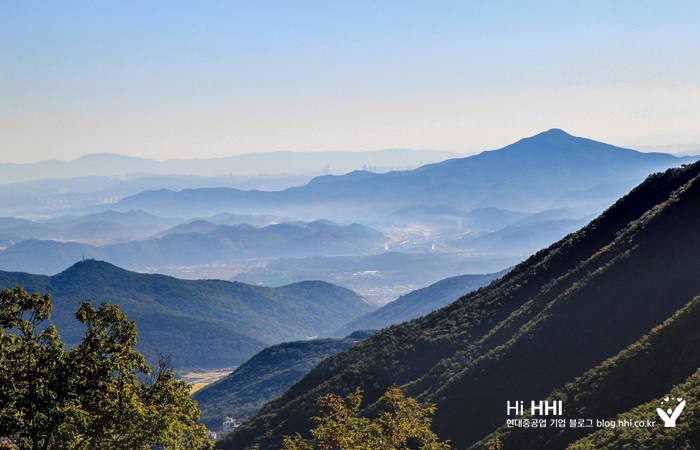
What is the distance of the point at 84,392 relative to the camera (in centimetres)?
2556

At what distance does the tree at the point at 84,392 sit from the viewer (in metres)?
23.8

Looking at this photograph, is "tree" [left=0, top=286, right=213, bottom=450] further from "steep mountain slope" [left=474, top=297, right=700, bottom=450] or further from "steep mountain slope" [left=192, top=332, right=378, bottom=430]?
"steep mountain slope" [left=192, top=332, right=378, bottom=430]

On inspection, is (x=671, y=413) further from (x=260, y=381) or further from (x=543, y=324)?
(x=260, y=381)

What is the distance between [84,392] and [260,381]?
5281 inches

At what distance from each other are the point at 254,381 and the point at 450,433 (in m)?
112

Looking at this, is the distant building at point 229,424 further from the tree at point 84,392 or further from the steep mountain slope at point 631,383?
the tree at point 84,392

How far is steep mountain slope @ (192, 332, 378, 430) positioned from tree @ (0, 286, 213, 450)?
10898 centimetres

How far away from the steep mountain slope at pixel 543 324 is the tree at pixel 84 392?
2815cm

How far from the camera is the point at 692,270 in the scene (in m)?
50.6

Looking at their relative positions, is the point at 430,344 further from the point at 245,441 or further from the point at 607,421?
the point at 607,421

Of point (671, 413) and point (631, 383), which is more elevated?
point (671, 413)

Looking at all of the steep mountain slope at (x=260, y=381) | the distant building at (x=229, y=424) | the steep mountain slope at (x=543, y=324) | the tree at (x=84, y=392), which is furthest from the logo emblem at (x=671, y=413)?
the steep mountain slope at (x=260, y=381)

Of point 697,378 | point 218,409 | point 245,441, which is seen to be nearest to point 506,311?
point 245,441

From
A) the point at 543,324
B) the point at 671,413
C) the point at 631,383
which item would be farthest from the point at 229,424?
the point at 671,413
